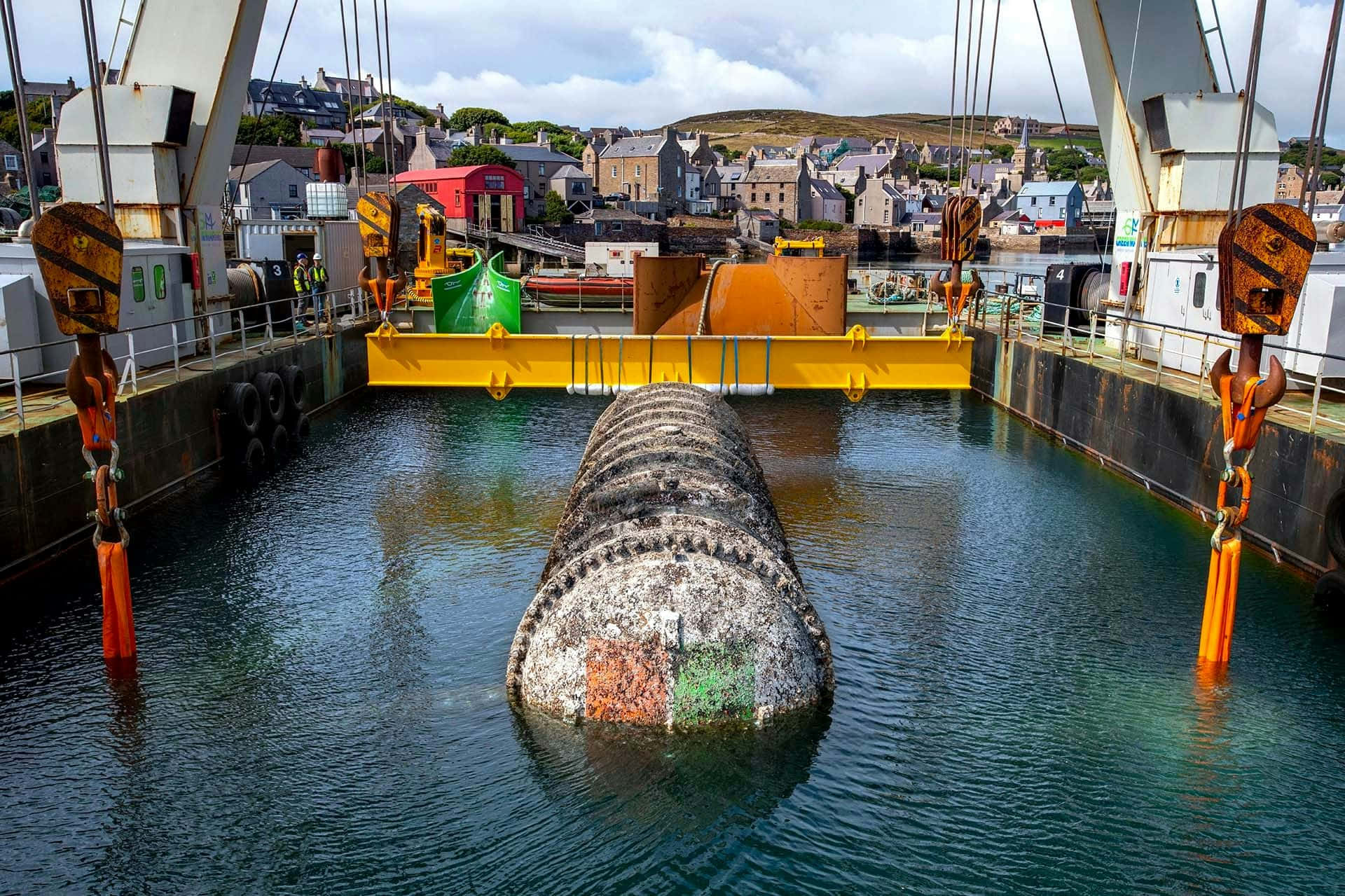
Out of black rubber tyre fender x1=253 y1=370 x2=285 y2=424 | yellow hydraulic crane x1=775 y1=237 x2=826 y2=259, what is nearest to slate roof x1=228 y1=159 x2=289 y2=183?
yellow hydraulic crane x1=775 y1=237 x2=826 y2=259

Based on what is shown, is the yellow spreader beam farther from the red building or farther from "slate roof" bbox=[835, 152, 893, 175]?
"slate roof" bbox=[835, 152, 893, 175]

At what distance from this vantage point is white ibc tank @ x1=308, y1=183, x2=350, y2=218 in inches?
1677

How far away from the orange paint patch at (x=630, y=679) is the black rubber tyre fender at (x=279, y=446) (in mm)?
13033

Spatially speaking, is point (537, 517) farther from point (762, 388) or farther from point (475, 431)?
point (475, 431)

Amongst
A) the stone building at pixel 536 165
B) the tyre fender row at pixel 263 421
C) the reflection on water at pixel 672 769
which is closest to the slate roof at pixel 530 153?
the stone building at pixel 536 165

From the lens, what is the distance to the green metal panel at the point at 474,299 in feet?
81.2

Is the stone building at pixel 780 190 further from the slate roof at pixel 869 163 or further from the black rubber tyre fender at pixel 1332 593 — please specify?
the black rubber tyre fender at pixel 1332 593

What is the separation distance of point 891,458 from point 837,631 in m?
9.60

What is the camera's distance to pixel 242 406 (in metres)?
18.8

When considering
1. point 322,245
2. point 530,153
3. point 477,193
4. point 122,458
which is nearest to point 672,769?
point 122,458

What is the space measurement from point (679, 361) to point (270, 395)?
8.73 m

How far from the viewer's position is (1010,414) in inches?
963

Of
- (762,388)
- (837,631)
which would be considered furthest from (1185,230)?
(837,631)

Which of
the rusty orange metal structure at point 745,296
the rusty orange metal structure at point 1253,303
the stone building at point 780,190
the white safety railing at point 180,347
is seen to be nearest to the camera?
the rusty orange metal structure at point 1253,303
